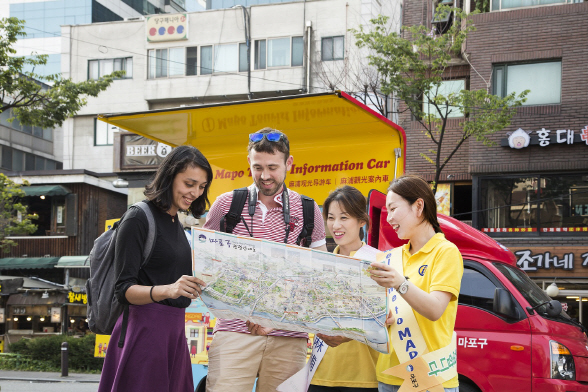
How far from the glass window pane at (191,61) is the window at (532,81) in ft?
48.6

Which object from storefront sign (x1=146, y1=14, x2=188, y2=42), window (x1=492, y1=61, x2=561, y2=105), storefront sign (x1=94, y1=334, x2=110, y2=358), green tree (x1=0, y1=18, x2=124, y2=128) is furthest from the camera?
storefront sign (x1=146, y1=14, x2=188, y2=42)

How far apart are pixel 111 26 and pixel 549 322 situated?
27.3 meters

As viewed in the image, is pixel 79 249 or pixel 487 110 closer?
pixel 487 110

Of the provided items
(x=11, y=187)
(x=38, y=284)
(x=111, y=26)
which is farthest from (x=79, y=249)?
(x=111, y=26)

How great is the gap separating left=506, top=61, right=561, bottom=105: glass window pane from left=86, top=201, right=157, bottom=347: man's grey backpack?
15.7m

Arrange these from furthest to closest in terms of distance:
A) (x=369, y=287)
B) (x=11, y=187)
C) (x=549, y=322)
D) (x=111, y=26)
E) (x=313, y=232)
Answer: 1. (x=111, y=26)
2. (x=11, y=187)
3. (x=549, y=322)
4. (x=313, y=232)
5. (x=369, y=287)

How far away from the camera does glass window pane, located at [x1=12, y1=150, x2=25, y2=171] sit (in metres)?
30.5

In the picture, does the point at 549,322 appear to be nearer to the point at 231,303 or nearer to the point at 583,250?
the point at 231,303

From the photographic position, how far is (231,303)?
2.84 metres

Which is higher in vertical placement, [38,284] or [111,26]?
[111,26]

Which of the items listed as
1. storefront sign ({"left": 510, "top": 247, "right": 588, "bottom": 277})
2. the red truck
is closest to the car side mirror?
the red truck

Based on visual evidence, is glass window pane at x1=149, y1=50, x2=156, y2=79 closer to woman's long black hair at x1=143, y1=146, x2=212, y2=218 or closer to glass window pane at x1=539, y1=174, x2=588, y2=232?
glass window pane at x1=539, y1=174, x2=588, y2=232

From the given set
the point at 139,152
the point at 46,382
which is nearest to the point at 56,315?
the point at 139,152

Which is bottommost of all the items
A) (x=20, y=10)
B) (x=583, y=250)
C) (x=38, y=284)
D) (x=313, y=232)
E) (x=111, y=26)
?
(x=38, y=284)
